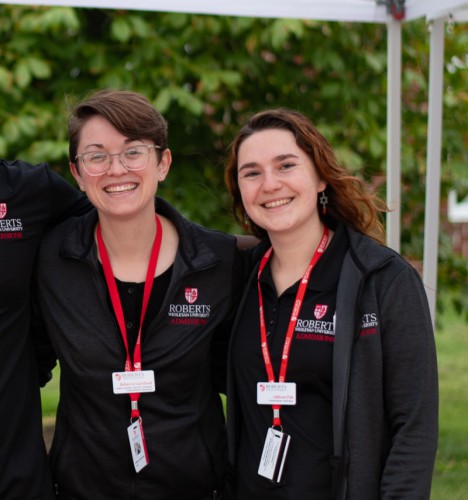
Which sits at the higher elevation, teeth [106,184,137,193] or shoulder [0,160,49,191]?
shoulder [0,160,49,191]

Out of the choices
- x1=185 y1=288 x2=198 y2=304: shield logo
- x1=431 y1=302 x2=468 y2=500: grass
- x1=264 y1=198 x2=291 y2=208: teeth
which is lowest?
x1=431 y1=302 x2=468 y2=500: grass

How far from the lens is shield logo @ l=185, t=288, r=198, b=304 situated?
244 centimetres

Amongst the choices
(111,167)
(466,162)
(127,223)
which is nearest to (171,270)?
(127,223)

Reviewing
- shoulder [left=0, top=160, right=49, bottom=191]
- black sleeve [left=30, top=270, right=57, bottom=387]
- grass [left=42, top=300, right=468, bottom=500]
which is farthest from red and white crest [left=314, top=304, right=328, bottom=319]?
grass [left=42, top=300, right=468, bottom=500]

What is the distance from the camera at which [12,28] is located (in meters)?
4.14

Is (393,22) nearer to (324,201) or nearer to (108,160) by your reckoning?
(324,201)

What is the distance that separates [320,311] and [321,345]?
3.9 inches

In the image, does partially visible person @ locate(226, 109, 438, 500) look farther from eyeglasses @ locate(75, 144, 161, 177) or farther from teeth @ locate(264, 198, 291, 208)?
eyeglasses @ locate(75, 144, 161, 177)

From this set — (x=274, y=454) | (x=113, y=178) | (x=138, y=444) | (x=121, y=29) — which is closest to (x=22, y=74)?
(x=121, y=29)

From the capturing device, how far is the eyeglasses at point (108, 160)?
2.39 metres

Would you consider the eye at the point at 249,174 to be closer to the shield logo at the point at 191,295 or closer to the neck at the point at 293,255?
the neck at the point at 293,255

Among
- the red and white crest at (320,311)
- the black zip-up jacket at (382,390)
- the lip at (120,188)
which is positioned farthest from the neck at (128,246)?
the black zip-up jacket at (382,390)

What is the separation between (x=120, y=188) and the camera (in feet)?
7.86

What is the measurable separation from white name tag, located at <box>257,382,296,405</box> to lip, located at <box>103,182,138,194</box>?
718mm
